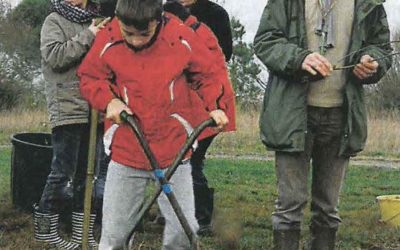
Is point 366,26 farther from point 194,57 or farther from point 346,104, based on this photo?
point 194,57

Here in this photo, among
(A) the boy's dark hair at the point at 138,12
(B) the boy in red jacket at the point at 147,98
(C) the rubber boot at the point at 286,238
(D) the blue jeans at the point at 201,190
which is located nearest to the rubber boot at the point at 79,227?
(D) the blue jeans at the point at 201,190

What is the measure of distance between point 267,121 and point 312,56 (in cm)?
51

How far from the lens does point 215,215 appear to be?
6.90 meters

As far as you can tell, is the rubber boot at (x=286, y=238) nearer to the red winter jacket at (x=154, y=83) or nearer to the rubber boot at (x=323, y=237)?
the rubber boot at (x=323, y=237)

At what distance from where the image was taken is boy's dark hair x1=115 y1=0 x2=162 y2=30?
13.4 ft

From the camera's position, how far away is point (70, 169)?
19.6ft

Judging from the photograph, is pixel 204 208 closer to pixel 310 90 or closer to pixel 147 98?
pixel 310 90

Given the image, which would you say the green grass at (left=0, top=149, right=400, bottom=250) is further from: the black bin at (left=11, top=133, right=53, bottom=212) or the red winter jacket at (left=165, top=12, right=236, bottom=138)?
the red winter jacket at (left=165, top=12, right=236, bottom=138)

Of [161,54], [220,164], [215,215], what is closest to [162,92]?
[161,54]

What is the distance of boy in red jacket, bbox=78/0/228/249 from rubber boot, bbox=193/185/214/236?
89.8 inches

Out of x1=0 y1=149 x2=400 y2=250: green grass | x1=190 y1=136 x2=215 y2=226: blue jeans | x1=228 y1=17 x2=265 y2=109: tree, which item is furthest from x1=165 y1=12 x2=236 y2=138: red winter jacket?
x1=228 y1=17 x2=265 y2=109: tree

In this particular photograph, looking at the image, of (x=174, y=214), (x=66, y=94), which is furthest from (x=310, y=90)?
(x=66, y=94)

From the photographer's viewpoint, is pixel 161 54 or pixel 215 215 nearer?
pixel 161 54

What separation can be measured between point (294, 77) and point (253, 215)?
9.95ft
